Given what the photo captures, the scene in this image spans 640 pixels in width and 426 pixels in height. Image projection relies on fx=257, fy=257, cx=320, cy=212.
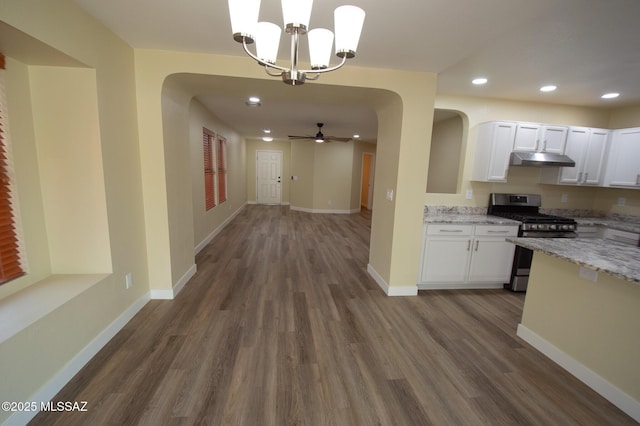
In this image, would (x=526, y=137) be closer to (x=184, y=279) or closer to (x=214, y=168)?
(x=184, y=279)

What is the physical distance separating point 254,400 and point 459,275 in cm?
273

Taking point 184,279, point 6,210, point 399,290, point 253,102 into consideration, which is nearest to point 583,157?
point 399,290

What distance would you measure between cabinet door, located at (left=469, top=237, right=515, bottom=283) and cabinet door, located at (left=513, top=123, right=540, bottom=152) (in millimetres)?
1310

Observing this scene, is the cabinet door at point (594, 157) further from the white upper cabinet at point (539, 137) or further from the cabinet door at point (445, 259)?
the cabinet door at point (445, 259)

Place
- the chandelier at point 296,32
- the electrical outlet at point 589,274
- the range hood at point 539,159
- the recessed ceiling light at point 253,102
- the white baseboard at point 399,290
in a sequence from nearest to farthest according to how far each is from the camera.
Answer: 1. the chandelier at point 296,32
2. the electrical outlet at point 589,274
3. the white baseboard at point 399,290
4. the range hood at point 539,159
5. the recessed ceiling light at point 253,102

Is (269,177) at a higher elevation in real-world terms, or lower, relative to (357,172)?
lower

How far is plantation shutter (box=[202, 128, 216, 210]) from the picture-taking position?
479 centimetres

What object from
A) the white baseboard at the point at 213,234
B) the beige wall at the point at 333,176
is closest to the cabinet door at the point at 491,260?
the white baseboard at the point at 213,234

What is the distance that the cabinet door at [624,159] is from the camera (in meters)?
3.39

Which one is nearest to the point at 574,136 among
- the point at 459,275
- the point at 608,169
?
the point at 608,169

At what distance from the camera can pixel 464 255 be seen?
320 cm

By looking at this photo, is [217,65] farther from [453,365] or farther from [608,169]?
[608,169]

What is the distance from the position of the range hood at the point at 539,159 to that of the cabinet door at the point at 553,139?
9 centimetres

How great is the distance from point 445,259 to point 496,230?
0.73m
